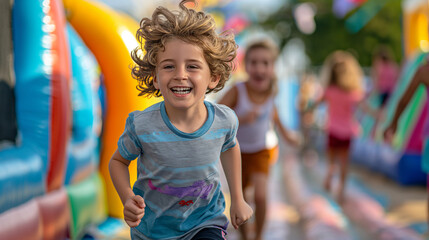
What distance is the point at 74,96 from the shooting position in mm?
3529

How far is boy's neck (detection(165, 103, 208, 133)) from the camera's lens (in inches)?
62.2

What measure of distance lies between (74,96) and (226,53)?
2.15m

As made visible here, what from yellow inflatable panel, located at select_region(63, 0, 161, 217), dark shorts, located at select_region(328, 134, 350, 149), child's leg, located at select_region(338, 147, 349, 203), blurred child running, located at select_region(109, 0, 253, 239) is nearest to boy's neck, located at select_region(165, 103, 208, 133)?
blurred child running, located at select_region(109, 0, 253, 239)

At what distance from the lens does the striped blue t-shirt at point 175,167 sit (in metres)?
1.55

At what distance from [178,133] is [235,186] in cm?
29

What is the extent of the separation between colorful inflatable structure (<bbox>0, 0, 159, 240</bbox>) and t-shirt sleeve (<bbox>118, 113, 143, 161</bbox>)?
619mm

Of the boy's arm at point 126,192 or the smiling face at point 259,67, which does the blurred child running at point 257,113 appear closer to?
the smiling face at point 259,67

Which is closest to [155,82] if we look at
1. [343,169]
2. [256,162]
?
[256,162]

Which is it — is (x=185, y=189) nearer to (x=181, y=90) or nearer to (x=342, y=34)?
(x=181, y=90)

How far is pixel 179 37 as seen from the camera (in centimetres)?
152

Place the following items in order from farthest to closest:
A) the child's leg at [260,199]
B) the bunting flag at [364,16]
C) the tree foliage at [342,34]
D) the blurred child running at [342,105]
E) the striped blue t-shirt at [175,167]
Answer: the tree foliage at [342,34]
the bunting flag at [364,16]
the blurred child running at [342,105]
the child's leg at [260,199]
the striped blue t-shirt at [175,167]

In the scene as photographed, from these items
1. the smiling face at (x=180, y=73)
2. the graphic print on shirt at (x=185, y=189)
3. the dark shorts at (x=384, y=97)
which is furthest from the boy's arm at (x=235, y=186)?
the dark shorts at (x=384, y=97)

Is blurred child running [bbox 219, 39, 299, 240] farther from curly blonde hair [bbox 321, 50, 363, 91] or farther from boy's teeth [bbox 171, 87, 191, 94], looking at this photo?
curly blonde hair [bbox 321, 50, 363, 91]

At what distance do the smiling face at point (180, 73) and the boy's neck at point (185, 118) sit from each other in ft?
0.13
